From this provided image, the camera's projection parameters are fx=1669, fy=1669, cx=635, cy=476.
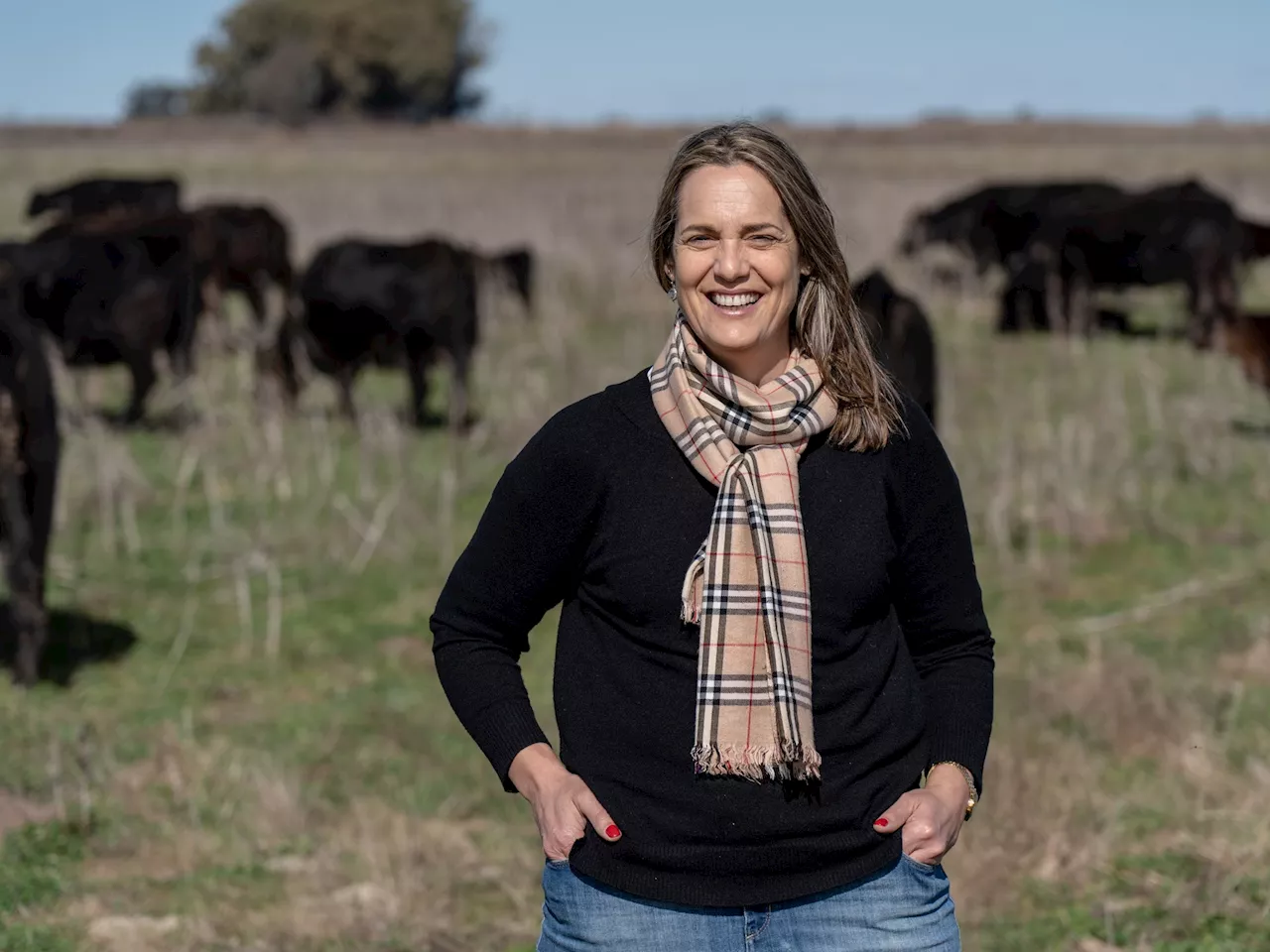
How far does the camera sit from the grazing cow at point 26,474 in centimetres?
664

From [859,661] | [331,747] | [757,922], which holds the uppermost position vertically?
[859,661]

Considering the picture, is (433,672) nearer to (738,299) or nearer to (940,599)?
(940,599)

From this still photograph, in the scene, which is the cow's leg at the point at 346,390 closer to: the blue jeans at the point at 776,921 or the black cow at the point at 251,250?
the black cow at the point at 251,250

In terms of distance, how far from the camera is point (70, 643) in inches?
302

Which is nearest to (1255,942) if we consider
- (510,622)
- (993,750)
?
(993,750)

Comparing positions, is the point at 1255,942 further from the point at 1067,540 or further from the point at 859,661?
the point at 1067,540

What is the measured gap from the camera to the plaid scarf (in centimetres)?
243

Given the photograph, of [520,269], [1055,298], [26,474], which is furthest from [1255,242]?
[26,474]

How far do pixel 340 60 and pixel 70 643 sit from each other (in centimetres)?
6920

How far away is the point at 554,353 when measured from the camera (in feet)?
48.4

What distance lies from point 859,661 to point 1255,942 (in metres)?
2.29

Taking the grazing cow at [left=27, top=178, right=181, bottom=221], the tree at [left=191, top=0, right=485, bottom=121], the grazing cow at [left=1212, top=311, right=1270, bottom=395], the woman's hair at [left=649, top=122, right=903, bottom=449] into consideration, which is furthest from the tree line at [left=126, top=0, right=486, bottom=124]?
the woman's hair at [left=649, top=122, right=903, bottom=449]

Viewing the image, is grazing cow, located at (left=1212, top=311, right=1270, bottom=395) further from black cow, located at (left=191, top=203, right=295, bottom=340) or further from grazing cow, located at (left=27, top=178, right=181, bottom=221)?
grazing cow, located at (left=27, top=178, right=181, bottom=221)

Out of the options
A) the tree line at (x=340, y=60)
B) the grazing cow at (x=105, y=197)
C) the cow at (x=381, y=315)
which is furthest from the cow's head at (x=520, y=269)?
the tree line at (x=340, y=60)
